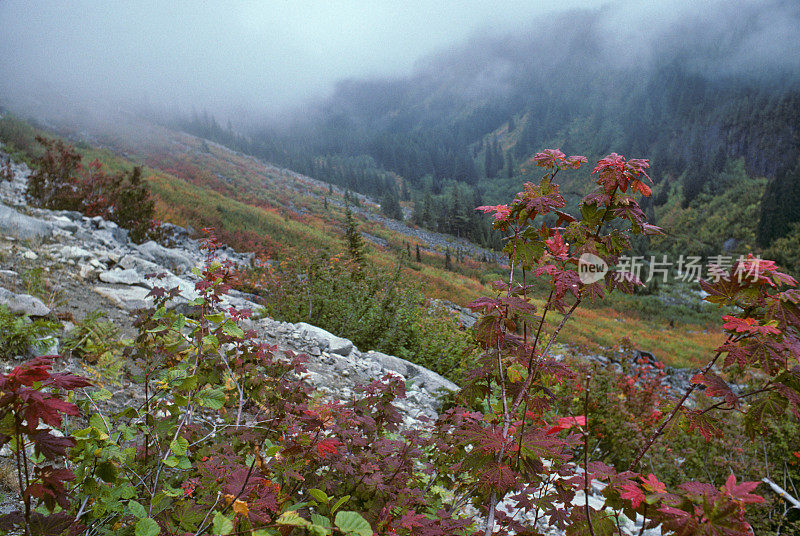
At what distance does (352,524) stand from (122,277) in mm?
6228

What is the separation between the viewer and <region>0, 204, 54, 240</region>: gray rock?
5715 mm

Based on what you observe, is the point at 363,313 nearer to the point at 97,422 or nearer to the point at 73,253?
the point at 73,253

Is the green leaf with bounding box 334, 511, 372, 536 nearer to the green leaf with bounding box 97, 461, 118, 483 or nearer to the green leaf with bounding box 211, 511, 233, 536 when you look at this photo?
the green leaf with bounding box 211, 511, 233, 536

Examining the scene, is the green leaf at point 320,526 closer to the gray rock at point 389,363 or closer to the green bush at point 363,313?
the gray rock at point 389,363

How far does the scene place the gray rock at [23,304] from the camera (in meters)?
3.18

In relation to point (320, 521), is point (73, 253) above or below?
below

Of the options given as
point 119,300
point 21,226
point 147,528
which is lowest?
point 119,300

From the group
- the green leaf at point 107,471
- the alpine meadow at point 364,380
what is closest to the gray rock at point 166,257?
the alpine meadow at point 364,380

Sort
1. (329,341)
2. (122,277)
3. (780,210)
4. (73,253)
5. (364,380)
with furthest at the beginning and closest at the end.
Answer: (780,210)
(73,253)
(122,277)
(329,341)
(364,380)

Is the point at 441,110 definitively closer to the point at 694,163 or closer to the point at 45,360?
the point at 694,163

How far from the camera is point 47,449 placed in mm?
773

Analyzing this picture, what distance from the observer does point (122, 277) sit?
5.42 meters

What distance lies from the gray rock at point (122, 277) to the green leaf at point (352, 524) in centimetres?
587

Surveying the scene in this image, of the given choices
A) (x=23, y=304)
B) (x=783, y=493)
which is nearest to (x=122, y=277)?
(x=23, y=304)
